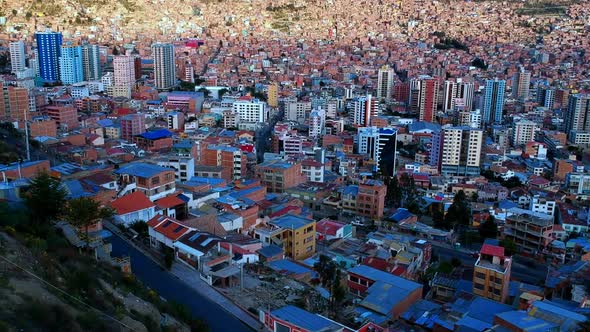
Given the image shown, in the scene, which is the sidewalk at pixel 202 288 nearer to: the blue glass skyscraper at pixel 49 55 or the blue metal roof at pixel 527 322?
the blue metal roof at pixel 527 322

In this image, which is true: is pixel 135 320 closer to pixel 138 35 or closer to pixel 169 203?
pixel 169 203

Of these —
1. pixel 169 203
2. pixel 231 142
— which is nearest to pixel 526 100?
pixel 231 142

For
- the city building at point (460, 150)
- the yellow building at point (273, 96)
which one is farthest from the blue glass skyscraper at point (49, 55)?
the city building at point (460, 150)

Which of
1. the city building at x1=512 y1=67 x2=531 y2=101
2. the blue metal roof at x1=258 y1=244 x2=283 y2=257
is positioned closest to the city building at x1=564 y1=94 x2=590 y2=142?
the city building at x1=512 y1=67 x2=531 y2=101

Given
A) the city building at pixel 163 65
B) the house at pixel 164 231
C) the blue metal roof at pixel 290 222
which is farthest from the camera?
the city building at pixel 163 65

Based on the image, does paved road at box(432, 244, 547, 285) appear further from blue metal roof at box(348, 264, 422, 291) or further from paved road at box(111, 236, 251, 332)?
paved road at box(111, 236, 251, 332)

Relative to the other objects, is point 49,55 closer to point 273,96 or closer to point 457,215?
point 273,96

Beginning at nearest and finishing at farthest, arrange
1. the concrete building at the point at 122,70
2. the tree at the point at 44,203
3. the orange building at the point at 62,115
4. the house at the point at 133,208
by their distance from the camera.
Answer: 1. the tree at the point at 44,203
2. the house at the point at 133,208
3. the orange building at the point at 62,115
4. the concrete building at the point at 122,70
